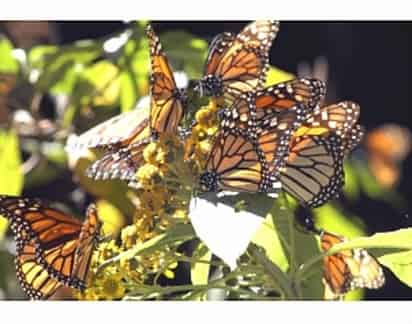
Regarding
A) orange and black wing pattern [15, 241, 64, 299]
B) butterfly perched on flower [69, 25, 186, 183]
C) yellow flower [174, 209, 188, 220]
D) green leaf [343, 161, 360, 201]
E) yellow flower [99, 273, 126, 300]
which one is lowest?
green leaf [343, 161, 360, 201]

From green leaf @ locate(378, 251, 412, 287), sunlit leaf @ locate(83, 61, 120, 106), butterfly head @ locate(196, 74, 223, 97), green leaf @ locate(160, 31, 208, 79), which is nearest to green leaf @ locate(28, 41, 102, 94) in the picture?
sunlit leaf @ locate(83, 61, 120, 106)

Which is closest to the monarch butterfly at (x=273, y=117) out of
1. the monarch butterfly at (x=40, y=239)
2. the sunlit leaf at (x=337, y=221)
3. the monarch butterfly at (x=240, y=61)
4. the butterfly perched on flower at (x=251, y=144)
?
the butterfly perched on flower at (x=251, y=144)

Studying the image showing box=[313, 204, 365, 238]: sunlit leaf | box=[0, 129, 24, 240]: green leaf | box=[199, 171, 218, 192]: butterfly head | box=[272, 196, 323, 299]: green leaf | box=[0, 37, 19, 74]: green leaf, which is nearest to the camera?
box=[199, 171, 218, 192]: butterfly head

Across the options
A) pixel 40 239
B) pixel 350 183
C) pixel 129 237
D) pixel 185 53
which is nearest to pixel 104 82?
pixel 185 53

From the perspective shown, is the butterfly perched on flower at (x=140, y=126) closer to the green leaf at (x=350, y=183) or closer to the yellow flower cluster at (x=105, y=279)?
the yellow flower cluster at (x=105, y=279)

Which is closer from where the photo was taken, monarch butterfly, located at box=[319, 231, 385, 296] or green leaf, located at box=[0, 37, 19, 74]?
monarch butterfly, located at box=[319, 231, 385, 296]

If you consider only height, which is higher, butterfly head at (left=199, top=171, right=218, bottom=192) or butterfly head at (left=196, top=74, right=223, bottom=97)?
butterfly head at (left=196, top=74, right=223, bottom=97)

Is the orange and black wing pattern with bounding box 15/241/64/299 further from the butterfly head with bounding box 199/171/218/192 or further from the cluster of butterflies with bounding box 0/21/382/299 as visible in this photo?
the butterfly head with bounding box 199/171/218/192
